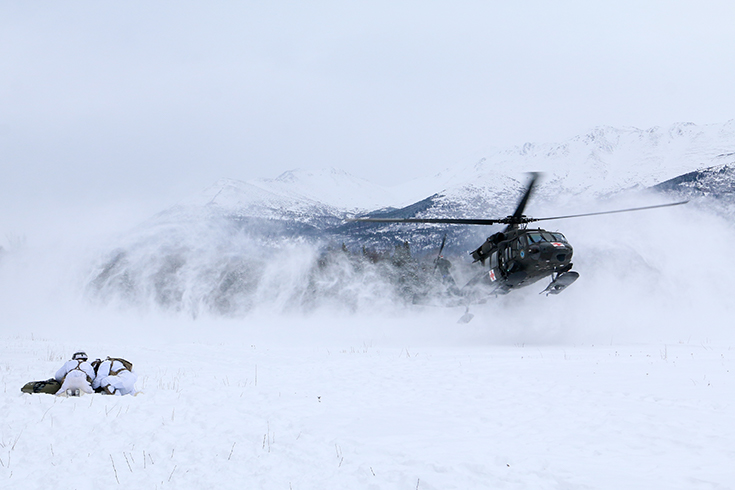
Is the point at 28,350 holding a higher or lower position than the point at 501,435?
lower

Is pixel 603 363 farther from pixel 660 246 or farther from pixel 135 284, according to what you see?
pixel 135 284

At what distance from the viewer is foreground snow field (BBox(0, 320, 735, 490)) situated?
16.3ft

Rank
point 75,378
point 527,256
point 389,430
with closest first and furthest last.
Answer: point 389,430
point 75,378
point 527,256

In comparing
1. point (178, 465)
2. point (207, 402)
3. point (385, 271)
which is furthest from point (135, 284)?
point (178, 465)

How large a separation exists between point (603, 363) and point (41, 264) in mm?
46838

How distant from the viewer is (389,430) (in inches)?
263

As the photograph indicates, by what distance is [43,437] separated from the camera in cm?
629

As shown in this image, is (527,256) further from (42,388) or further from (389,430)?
(42,388)

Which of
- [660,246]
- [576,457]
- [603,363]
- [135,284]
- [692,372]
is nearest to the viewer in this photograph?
[576,457]

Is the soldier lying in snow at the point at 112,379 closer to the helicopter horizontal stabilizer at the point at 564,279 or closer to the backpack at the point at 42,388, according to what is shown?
the backpack at the point at 42,388

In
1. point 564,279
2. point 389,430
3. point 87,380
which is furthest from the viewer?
point 564,279

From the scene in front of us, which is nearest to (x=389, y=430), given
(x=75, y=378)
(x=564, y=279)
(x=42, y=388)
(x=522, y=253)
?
(x=75, y=378)

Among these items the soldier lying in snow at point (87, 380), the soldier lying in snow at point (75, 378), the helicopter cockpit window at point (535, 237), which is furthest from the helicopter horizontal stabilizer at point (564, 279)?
the soldier lying in snow at point (75, 378)

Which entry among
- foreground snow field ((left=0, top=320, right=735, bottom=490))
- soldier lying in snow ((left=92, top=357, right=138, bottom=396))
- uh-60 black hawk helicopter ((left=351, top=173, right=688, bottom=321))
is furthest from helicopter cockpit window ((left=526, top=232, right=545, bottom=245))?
soldier lying in snow ((left=92, top=357, right=138, bottom=396))
